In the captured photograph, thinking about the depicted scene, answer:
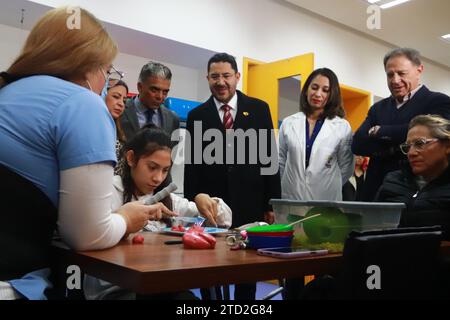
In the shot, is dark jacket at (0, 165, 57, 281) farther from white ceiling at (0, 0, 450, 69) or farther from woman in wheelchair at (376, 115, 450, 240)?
white ceiling at (0, 0, 450, 69)

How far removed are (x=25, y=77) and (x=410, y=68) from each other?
1.89m

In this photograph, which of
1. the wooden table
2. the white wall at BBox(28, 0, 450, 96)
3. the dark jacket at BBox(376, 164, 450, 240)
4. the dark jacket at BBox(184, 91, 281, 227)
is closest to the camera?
the wooden table

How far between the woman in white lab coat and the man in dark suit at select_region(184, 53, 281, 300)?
0.49 feet

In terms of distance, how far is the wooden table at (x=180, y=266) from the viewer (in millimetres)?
733

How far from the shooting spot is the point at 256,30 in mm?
4645

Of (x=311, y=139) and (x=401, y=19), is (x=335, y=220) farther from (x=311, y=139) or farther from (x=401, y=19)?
(x=401, y=19)

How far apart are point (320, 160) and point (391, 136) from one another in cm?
46

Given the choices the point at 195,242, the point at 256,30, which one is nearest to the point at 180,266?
the point at 195,242

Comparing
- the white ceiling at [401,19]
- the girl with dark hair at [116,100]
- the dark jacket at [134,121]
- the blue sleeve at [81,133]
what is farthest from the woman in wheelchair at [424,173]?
the white ceiling at [401,19]

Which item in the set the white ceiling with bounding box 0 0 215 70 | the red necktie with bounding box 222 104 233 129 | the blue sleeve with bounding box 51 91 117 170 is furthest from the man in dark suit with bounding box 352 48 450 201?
the white ceiling with bounding box 0 0 215 70

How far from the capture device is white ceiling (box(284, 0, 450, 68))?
4.96 meters

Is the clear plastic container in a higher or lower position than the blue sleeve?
lower

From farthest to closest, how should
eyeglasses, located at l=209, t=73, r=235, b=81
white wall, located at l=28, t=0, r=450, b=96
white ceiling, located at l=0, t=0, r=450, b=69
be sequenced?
white wall, located at l=28, t=0, r=450, b=96 → white ceiling, located at l=0, t=0, r=450, b=69 → eyeglasses, located at l=209, t=73, r=235, b=81
